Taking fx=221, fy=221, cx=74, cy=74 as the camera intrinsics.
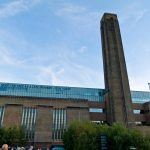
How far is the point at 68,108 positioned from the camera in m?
66.1

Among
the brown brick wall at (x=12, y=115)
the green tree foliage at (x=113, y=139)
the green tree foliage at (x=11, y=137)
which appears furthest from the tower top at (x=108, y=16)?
the green tree foliage at (x=11, y=137)

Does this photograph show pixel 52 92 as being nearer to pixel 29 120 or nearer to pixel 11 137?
pixel 29 120

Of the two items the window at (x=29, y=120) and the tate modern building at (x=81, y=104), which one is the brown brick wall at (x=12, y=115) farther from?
the window at (x=29, y=120)

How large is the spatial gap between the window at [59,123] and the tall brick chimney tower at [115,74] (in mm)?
14395

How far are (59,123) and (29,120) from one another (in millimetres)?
8500

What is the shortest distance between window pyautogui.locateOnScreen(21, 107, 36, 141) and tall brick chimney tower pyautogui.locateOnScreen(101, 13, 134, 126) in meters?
23.1

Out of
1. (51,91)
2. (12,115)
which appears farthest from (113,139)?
(51,91)

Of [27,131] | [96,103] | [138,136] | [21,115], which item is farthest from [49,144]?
[138,136]

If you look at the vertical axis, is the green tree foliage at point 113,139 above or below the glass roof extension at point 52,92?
below

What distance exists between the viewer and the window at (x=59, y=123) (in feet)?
204

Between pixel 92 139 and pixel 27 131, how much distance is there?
86.8ft

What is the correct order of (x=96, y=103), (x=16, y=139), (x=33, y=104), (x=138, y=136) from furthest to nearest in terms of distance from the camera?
(x=96, y=103)
(x=33, y=104)
(x=16, y=139)
(x=138, y=136)

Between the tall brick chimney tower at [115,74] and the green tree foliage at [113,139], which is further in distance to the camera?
the tall brick chimney tower at [115,74]

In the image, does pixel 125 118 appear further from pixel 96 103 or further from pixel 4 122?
pixel 4 122
